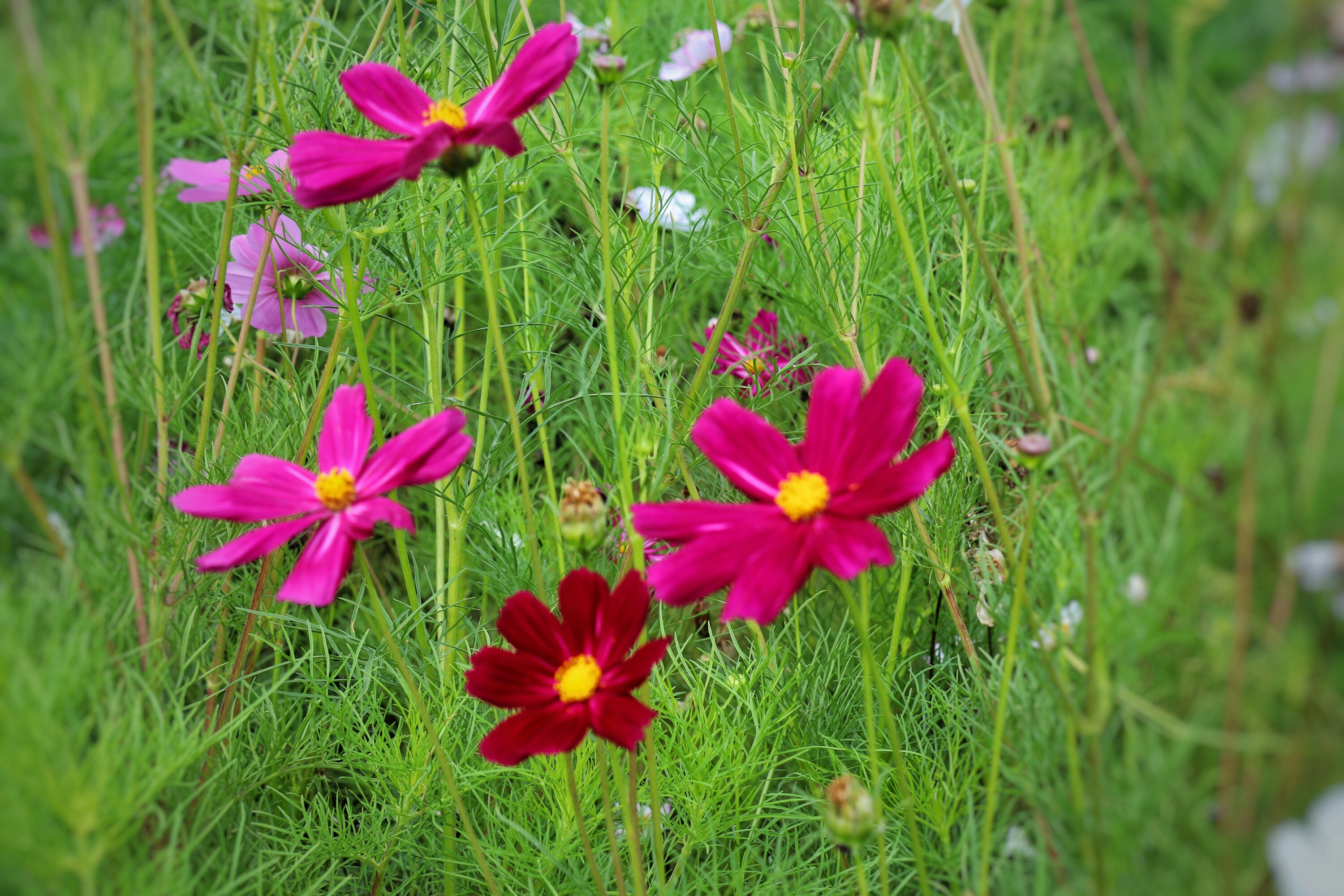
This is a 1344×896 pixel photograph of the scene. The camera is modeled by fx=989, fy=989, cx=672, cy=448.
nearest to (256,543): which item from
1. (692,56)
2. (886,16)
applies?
(886,16)

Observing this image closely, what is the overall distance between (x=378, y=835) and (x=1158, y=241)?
0.55m

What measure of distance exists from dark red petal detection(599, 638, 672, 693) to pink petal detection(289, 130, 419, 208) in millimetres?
234

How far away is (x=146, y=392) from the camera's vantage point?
700 millimetres

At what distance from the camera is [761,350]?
0.75 m

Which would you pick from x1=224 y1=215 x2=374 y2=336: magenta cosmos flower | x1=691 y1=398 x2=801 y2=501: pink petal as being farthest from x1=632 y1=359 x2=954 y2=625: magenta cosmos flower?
x1=224 y1=215 x2=374 y2=336: magenta cosmos flower

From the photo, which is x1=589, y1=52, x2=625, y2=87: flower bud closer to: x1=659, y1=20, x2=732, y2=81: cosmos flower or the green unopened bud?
the green unopened bud

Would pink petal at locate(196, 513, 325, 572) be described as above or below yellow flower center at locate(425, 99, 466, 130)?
below

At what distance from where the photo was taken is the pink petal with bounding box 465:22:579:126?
17.8 inches

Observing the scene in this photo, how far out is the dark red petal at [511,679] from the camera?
469mm

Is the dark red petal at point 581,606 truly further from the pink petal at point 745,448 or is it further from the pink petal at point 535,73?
the pink petal at point 535,73

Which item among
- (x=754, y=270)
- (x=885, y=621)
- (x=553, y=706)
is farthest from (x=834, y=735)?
(x=754, y=270)

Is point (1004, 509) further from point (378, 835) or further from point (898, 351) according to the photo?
point (378, 835)

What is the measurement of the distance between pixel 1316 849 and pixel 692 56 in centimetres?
83

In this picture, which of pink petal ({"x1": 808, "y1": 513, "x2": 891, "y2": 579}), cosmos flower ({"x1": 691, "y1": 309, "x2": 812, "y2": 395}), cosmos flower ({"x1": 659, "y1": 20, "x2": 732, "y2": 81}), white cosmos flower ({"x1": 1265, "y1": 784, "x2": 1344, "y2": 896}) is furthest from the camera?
cosmos flower ({"x1": 659, "y1": 20, "x2": 732, "y2": 81})
